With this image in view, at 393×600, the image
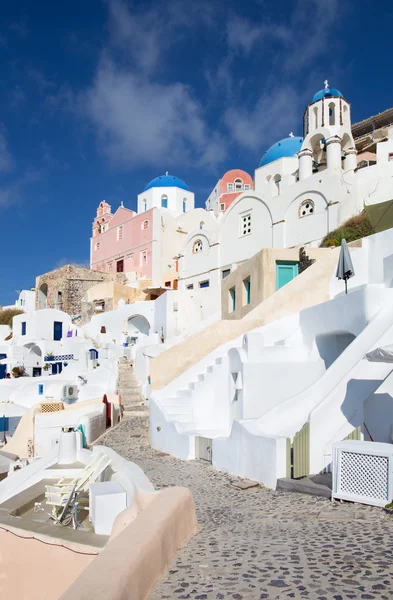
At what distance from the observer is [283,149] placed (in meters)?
35.0

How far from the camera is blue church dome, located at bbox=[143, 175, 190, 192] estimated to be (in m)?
46.2

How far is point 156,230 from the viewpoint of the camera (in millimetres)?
40312

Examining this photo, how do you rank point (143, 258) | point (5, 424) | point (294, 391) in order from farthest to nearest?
point (143, 258)
point (5, 424)
point (294, 391)

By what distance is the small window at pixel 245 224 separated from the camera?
27.4m

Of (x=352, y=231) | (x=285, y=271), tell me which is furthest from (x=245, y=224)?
(x=285, y=271)

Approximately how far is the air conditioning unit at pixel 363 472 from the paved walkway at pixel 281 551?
15cm

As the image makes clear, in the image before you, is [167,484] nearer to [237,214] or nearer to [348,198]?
[348,198]

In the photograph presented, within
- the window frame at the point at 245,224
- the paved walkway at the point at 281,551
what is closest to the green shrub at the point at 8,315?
the window frame at the point at 245,224

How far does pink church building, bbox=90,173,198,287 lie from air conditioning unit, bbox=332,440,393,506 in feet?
106

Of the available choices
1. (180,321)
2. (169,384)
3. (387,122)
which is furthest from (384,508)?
(387,122)

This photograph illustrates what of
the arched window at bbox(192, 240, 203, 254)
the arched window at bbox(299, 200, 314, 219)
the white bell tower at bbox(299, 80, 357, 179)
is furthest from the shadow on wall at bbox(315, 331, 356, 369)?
the arched window at bbox(192, 240, 203, 254)

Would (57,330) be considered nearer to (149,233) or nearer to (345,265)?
(149,233)

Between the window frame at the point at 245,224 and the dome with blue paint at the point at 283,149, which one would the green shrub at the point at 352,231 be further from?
the dome with blue paint at the point at 283,149

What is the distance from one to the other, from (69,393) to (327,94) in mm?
23804
